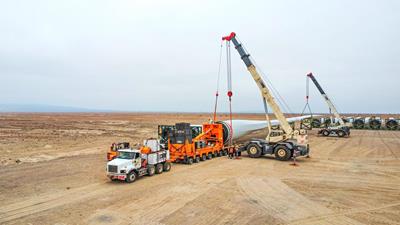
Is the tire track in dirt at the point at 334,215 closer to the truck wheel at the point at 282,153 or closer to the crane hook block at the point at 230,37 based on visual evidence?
the truck wheel at the point at 282,153

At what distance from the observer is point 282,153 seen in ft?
75.3

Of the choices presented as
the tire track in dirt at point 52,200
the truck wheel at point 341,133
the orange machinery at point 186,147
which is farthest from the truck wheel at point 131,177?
the truck wheel at point 341,133

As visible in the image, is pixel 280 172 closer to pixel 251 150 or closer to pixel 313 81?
pixel 251 150

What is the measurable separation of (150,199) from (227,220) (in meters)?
3.98

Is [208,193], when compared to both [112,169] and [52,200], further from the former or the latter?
[52,200]

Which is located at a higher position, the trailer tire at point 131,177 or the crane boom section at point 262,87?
the crane boom section at point 262,87

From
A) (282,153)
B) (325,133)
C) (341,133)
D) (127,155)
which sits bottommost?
(282,153)

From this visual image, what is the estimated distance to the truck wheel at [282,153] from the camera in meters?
22.7

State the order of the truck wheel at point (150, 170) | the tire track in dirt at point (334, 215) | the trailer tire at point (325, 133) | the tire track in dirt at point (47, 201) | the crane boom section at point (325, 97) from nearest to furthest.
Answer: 1. the tire track in dirt at point (334, 215)
2. the tire track in dirt at point (47, 201)
3. the truck wheel at point (150, 170)
4. the crane boom section at point (325, 97)
5. the trailer tire at point (325, 133)

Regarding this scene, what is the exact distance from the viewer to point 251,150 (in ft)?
80.6

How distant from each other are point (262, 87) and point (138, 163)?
12.9m

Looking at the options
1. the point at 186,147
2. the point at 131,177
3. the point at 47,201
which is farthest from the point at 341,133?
the point at 47,201

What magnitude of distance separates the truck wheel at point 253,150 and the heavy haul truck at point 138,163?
835cm

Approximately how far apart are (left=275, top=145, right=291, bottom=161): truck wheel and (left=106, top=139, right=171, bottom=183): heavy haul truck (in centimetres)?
916
